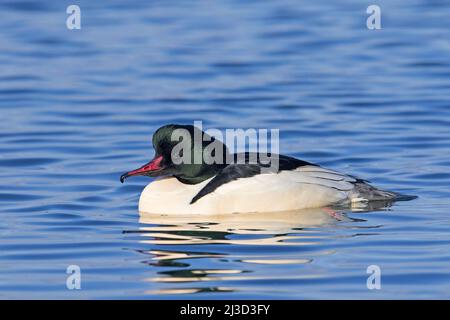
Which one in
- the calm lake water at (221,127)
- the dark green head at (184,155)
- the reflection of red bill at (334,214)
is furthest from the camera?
the dark green head at (184,155)

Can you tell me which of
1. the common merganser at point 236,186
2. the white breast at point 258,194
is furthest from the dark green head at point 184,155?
the white breast at point 258,194

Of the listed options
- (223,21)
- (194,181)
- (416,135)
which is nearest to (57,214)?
(194,181)

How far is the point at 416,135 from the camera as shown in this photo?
637 inches

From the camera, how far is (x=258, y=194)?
12.1m

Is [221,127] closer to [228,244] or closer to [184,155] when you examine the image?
[184,155]

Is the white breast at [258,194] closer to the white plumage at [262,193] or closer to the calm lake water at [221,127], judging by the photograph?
the white plumage at [262,193]

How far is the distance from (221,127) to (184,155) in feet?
14.6

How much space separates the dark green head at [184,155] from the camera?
39.8 feet

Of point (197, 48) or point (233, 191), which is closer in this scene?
point (233, 191)

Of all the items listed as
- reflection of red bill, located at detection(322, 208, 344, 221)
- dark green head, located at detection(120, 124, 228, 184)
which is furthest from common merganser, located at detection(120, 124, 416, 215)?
reflection of red bill, located at detection(322, 208, 344, 221)

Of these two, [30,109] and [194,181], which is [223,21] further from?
[194,181]

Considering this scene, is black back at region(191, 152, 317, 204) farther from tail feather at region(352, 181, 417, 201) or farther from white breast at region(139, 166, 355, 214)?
tail feather at region(352, 181, 417, 201)

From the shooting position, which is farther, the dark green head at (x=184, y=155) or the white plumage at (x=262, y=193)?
the dark green head at (x=184, y=155)

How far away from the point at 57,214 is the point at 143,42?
34.7ft
